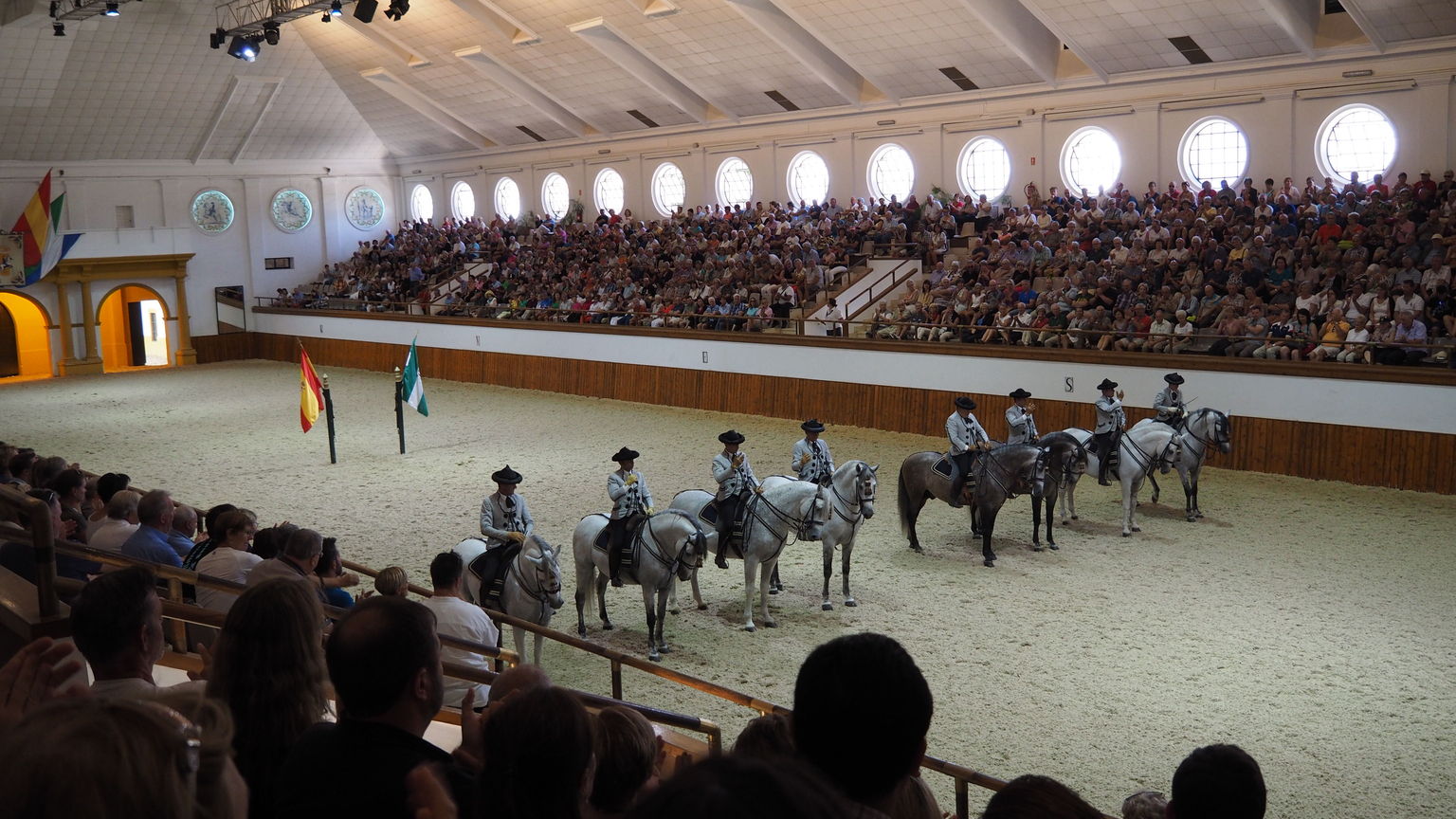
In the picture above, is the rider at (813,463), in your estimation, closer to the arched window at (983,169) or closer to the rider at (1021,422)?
the rider at (1021,422)

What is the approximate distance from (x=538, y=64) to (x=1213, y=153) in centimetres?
1679

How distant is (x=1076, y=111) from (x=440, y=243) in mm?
21197

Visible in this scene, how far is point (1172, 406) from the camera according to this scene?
14359mm

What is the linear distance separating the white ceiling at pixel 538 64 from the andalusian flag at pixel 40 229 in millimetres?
8722

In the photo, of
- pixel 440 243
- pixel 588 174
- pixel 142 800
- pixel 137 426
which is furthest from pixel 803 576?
pixel 440 243

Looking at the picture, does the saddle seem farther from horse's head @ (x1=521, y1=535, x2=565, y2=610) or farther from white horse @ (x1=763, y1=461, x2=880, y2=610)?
white horse @ (x1=763, y1=461, x2=880, y2=610)

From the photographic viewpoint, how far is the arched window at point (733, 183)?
1192 inches

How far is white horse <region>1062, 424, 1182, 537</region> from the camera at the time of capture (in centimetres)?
1323

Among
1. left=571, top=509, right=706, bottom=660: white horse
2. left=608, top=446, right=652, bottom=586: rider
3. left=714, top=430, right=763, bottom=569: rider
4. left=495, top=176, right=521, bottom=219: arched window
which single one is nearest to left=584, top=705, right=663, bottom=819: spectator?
left=571, top=509, right=706, bottom=660: white horse

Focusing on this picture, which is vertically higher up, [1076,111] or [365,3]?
[365,3]

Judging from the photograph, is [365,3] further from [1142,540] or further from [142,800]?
[142,800]

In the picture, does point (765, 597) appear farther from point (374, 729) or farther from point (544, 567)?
point (374, 729)

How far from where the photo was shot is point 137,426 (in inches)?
895

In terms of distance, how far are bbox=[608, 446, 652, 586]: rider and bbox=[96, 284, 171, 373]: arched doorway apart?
31.0 metres
